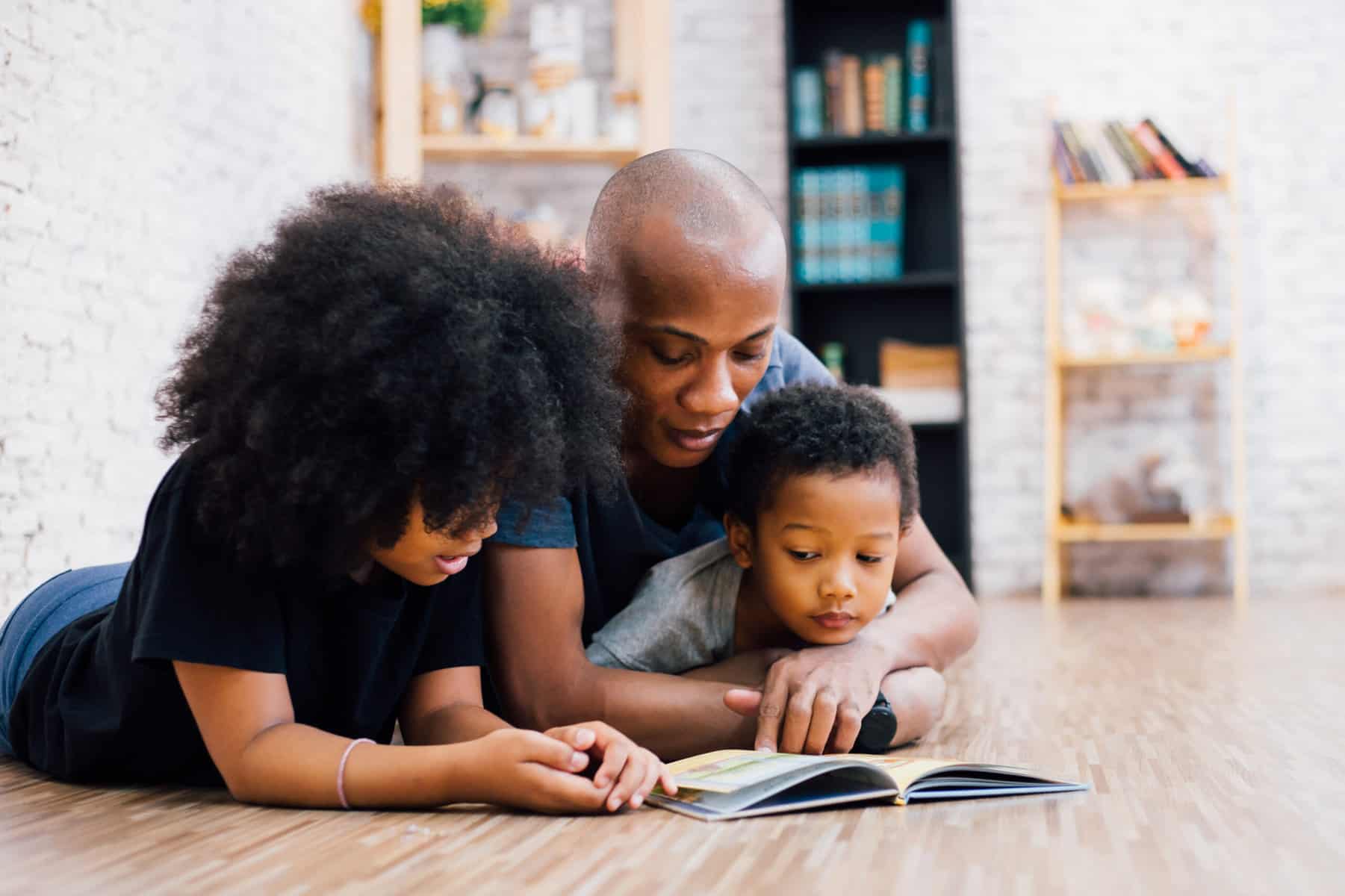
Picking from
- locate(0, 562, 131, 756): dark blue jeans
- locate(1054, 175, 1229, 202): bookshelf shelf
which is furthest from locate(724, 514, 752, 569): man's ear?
locate(1054, 175, 1229, 202): bookshelf shelf

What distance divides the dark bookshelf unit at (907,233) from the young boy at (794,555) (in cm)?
324

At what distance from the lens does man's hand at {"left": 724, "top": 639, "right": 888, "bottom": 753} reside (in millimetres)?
1589

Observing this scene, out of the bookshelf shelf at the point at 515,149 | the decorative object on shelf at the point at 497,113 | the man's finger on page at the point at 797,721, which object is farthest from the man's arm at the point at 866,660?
the decorative object on shelf at the point at 497,113

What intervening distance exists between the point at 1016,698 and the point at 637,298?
1.09m

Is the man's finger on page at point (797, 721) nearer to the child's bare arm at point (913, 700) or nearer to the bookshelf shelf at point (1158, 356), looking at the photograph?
the child's bare arm at point (913, 700)

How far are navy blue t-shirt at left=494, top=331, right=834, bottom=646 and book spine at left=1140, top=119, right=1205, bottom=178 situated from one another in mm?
3386

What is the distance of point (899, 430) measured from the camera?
6.33 ft

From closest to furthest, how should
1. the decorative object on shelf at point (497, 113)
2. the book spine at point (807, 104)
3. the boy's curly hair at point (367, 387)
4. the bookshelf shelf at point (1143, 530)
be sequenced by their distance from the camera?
the boy's curly hair at point (367, 387), the decorative object on shelf at point (497, 113), the bookshelf shelf at point (1143, 530), the book spine at point (807, 104)

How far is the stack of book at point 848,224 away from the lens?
5.06 metres

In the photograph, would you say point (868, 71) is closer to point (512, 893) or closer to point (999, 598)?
point (999, 598)

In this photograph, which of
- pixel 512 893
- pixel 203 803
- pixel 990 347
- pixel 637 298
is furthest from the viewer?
pixel 990 347

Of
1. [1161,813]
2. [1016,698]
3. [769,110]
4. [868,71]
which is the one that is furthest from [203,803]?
[769,110]

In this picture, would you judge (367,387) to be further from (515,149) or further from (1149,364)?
(1149,364)

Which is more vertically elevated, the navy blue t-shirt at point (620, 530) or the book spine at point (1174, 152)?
the book spine at point (1174, 152)
